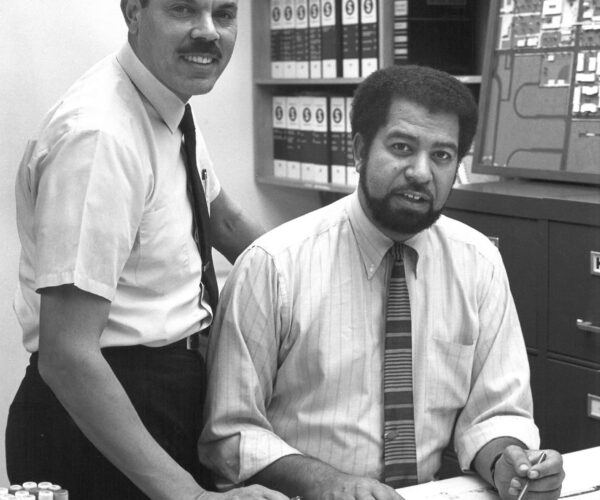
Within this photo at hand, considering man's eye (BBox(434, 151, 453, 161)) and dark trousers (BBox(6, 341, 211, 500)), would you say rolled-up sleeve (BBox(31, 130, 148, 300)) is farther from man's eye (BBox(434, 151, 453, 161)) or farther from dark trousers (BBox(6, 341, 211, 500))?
man's eye (BBox(434, 151, 453, 161))

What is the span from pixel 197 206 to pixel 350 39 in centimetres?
193

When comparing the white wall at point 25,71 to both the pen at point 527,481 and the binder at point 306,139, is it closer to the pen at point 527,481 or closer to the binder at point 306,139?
the binder at point 306,139

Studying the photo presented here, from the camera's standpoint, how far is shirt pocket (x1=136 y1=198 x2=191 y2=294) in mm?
1583

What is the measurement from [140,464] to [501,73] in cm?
192

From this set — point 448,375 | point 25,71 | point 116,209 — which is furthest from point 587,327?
point 25,71

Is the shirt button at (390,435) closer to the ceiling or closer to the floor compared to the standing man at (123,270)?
closer to the floor

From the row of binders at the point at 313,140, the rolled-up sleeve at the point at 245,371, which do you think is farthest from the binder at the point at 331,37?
the rolled-up sleeve at the point at 245,371

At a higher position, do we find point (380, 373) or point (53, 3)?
point (53, 3)

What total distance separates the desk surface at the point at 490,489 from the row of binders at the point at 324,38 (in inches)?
77.1

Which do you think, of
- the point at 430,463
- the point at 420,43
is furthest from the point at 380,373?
the point at 420,43

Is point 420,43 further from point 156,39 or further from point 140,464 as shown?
point 140,464

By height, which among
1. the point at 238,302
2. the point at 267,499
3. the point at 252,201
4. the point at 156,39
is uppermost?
the point at 156,39

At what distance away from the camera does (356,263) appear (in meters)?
1.83

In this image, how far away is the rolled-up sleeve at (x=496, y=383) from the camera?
5.75ft
